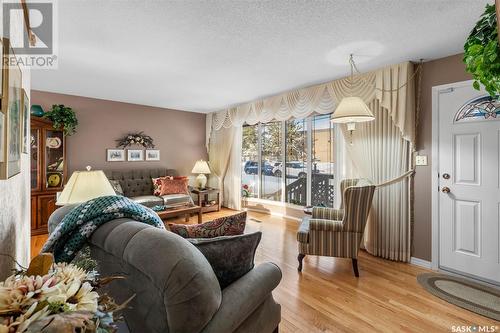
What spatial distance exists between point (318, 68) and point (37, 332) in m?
3.33

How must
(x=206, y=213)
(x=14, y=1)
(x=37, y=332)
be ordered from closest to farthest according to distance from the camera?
(x=37, y=332), (x=14, y=1), (x=206, y=213)

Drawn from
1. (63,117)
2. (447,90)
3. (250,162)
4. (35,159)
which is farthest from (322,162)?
(35,159)

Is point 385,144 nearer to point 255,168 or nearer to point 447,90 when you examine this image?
point 447,90

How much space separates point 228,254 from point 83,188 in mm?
1200

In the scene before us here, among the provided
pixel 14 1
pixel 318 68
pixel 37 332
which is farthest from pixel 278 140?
pixel 37 332

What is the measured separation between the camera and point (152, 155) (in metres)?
5.43

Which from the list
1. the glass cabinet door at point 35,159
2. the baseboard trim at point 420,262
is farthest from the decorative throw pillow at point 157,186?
the baseboard trim at point 420,262

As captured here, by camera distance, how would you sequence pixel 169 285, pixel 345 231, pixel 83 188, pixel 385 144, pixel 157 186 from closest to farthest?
pixel 169 285 → pixel 83 188 → pixel 345 231 → pixel 385 144 → pixel 157 186

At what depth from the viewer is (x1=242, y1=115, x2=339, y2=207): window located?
427cm

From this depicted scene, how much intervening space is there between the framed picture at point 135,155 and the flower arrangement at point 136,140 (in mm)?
136

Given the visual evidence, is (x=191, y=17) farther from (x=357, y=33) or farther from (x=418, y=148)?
(x=418, y=148)

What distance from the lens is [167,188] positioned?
16.2 feet

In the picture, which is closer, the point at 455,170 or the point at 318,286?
the point at 318,286

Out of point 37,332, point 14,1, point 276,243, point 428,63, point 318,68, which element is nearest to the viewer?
point 37,332
